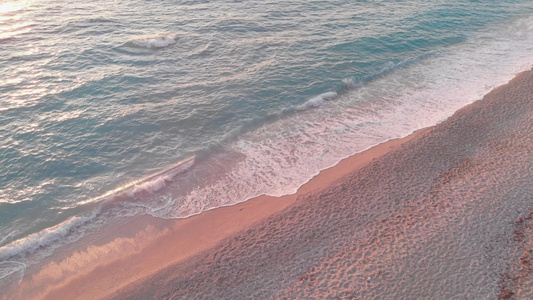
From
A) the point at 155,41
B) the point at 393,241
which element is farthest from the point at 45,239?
the point at 155,41

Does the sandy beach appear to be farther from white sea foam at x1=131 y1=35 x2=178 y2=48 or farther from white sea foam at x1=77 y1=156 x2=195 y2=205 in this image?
white sea foam at x1=131 y1=35 x2=178 y2=48

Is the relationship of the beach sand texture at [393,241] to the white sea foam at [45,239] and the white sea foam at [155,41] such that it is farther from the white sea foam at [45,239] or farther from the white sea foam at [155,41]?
the white sea foam at [155,41]

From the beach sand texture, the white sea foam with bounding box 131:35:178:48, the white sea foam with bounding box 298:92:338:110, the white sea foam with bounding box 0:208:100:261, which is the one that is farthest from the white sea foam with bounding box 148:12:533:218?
the white sea foam with bounding box 131:35:178:48

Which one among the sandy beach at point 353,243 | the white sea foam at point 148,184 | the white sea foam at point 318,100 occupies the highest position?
the white sea foam at point 318,100

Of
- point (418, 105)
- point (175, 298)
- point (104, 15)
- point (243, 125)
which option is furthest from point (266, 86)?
point (104, 15)

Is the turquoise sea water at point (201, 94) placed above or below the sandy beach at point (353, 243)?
above

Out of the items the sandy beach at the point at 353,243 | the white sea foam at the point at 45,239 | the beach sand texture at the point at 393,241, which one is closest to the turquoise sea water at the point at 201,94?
the white sea foam at the point at 45,239

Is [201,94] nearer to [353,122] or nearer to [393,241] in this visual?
[353,122]
